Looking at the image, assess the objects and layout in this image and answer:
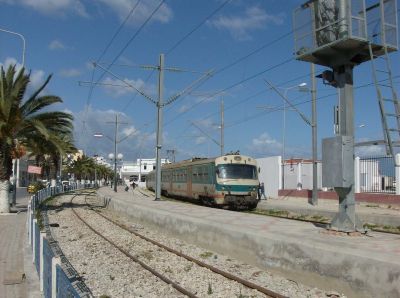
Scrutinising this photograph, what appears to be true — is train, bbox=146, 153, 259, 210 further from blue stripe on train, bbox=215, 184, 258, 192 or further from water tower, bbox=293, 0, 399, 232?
water tower, bbox=293, 0, 399, 232

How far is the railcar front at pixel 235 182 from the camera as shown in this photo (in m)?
25.5

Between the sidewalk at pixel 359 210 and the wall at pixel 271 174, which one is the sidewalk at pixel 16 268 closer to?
the sidewalk at pixel 359 210

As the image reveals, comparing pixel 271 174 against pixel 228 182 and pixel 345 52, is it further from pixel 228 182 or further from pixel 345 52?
pixel 345 52

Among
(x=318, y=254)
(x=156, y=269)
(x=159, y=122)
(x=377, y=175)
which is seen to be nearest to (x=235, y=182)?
(x=159, y=122)

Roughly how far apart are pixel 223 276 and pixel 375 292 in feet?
11.0

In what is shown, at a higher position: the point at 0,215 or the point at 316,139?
the point at 316,139

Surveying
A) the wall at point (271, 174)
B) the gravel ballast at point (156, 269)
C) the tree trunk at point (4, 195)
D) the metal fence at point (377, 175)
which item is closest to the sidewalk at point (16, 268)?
the gravel ballast at point (156, 269)

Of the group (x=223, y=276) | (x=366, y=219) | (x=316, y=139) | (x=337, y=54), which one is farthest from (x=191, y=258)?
(x=316, y=139)

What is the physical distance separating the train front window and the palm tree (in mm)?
7639

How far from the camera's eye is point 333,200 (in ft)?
95.8

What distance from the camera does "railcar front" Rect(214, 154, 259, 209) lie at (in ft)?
83.5

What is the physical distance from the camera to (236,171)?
26.2m

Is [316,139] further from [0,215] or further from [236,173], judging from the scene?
[0,215]

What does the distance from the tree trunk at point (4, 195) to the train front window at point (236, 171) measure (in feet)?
33.4
